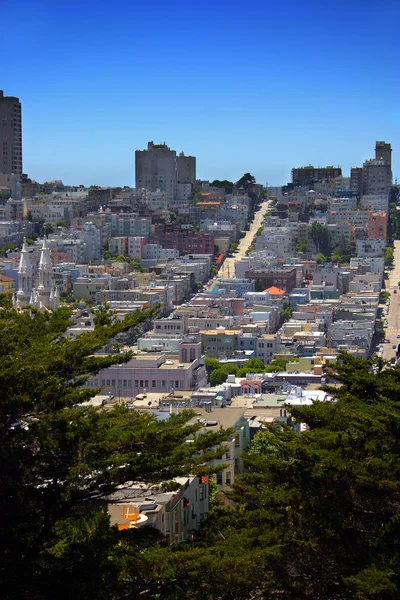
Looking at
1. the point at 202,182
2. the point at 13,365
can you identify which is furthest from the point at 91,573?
the point at 202,182

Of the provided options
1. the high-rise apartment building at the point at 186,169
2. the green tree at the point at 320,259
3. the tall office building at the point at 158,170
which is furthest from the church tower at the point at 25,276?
the high-rise apartment building at the point at 186,169

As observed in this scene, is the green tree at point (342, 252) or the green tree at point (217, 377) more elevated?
the green tree at point (342, 252)

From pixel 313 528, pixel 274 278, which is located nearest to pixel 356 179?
pixel 274 278

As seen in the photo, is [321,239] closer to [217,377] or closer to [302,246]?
[302,246]

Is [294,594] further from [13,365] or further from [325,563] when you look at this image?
[13,365]

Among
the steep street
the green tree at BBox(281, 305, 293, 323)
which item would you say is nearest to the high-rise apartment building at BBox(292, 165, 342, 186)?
the steep street

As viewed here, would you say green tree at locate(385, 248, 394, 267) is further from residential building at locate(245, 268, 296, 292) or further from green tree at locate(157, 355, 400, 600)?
green tree at locate(157, 355, 400, 600)

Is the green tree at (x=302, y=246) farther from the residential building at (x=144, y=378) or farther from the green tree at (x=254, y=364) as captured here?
the residential building at (x=144, y=378)
